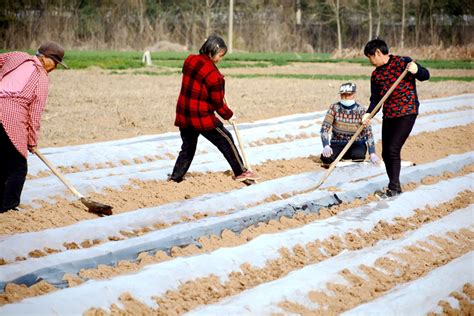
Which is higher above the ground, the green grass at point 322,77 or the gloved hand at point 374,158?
the gloved hand at point 374,158

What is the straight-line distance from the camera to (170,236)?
17.3ft

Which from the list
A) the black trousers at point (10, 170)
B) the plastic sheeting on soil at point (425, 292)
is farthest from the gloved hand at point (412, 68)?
the black trousers at point (10, 170)

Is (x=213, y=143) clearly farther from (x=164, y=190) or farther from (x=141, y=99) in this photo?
(x=141, y=99)

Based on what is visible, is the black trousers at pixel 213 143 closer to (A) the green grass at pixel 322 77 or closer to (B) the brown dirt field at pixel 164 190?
(B) the brown dirt field at pixel 164 190

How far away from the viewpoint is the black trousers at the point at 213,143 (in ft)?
23.3

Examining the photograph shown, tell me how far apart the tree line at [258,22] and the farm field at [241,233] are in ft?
77.7

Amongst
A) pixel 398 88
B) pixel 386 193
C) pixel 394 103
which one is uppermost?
pixel 398 88

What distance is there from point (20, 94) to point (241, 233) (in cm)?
186

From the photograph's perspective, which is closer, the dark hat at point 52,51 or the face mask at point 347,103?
the dark hat at point 52,51

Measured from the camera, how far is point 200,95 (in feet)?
22.9

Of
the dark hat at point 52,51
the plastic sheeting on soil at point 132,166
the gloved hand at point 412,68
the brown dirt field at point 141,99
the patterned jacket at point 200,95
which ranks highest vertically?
the dark hat at point 52,51

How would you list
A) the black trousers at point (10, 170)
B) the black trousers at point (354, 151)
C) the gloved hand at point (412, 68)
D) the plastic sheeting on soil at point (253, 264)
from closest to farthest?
the plastic sheeting on soil at point (253, 264) < the black trousers at point (10, 170) < the gloved hand at point (412, 68) < the black trousers at point (354, 151)

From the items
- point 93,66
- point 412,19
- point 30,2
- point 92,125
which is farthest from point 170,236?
point 412,19

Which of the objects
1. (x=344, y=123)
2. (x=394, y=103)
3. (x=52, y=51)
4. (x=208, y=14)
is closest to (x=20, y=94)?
(x=52, y=51)
